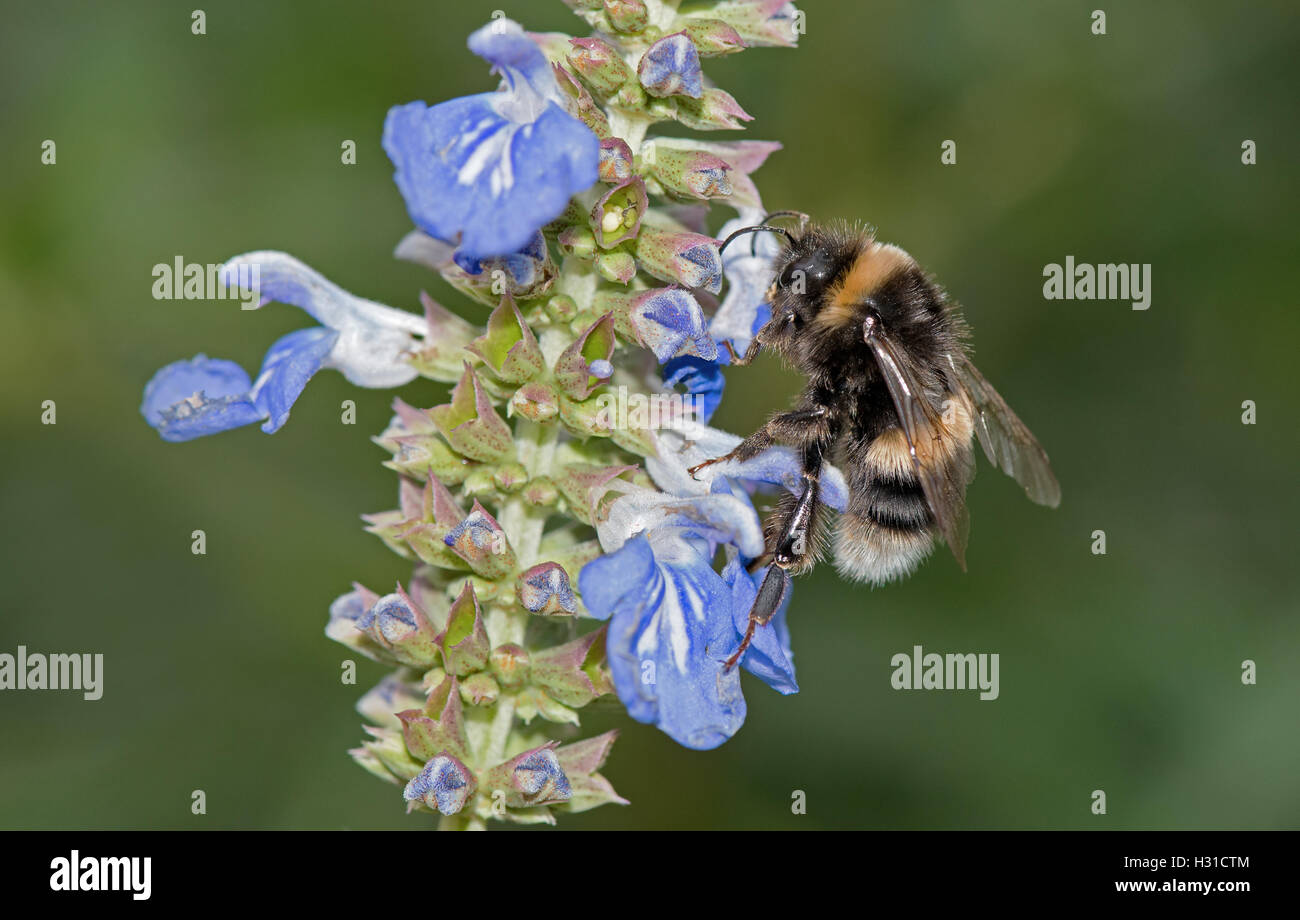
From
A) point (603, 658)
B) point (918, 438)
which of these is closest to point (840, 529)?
point (918, 438)

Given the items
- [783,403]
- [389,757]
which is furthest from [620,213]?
[783,403]

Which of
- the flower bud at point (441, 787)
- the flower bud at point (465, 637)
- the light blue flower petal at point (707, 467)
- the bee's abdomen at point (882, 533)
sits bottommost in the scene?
the flower bud at point (441, 787)

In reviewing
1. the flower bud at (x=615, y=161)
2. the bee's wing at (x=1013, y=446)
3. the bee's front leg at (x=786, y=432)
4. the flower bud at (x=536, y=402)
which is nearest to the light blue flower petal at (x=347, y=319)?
the flower bud at (x=536, y=402)

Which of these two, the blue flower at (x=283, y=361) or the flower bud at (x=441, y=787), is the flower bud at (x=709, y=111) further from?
the flower bud at (x=441, y=787)

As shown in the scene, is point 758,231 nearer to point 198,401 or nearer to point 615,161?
point 615,161

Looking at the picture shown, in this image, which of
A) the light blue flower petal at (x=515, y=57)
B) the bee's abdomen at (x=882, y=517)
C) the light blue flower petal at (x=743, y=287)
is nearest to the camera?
the light blue flower petal at (x=515, y=57)

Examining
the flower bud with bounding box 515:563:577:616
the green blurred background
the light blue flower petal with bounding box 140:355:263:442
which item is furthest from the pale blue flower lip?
the green blurred background

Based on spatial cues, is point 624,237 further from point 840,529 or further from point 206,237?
point 206,237

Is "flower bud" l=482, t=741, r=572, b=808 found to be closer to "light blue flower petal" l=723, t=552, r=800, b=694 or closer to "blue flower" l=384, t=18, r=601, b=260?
"light blue flower petal" l=723, t=552, r=800, b=694
